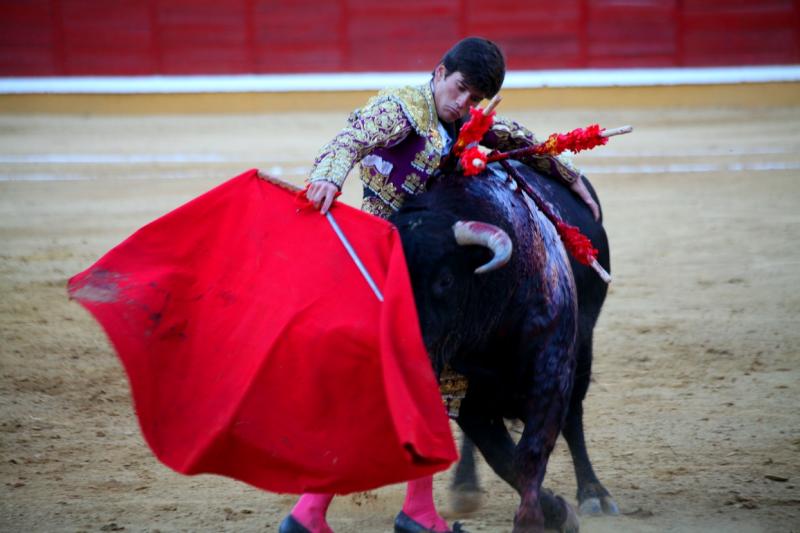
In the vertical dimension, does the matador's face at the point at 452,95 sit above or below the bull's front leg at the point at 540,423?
above

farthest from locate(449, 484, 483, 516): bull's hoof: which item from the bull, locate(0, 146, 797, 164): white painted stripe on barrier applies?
locate(0, 146, 797, 164): white painted stripe on barrier

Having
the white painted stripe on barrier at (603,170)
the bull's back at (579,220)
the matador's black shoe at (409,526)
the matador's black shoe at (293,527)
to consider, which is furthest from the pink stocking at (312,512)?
the white painted stripe on barrier at (603,170)

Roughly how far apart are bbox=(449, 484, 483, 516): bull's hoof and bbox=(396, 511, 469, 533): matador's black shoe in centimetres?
26

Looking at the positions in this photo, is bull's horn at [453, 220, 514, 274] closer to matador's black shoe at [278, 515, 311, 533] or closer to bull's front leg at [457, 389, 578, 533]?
bull's front leg at [457, 389, 578, 533]

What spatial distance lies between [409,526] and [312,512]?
222 mm

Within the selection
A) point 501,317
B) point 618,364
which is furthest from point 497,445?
point 618,364

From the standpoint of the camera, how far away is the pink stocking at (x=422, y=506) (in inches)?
97.3

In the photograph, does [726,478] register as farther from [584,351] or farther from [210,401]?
[210,401]

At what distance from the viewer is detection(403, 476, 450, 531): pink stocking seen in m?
2.47

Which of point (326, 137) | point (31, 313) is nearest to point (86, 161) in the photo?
point (326, 137)

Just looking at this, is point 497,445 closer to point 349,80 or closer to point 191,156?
point 191,156

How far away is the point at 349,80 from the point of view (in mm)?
11359

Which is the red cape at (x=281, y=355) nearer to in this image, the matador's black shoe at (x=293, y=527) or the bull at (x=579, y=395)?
the matador's black shoe at (x=293, y=527)

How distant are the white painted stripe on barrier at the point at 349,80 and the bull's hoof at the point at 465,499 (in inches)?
331
